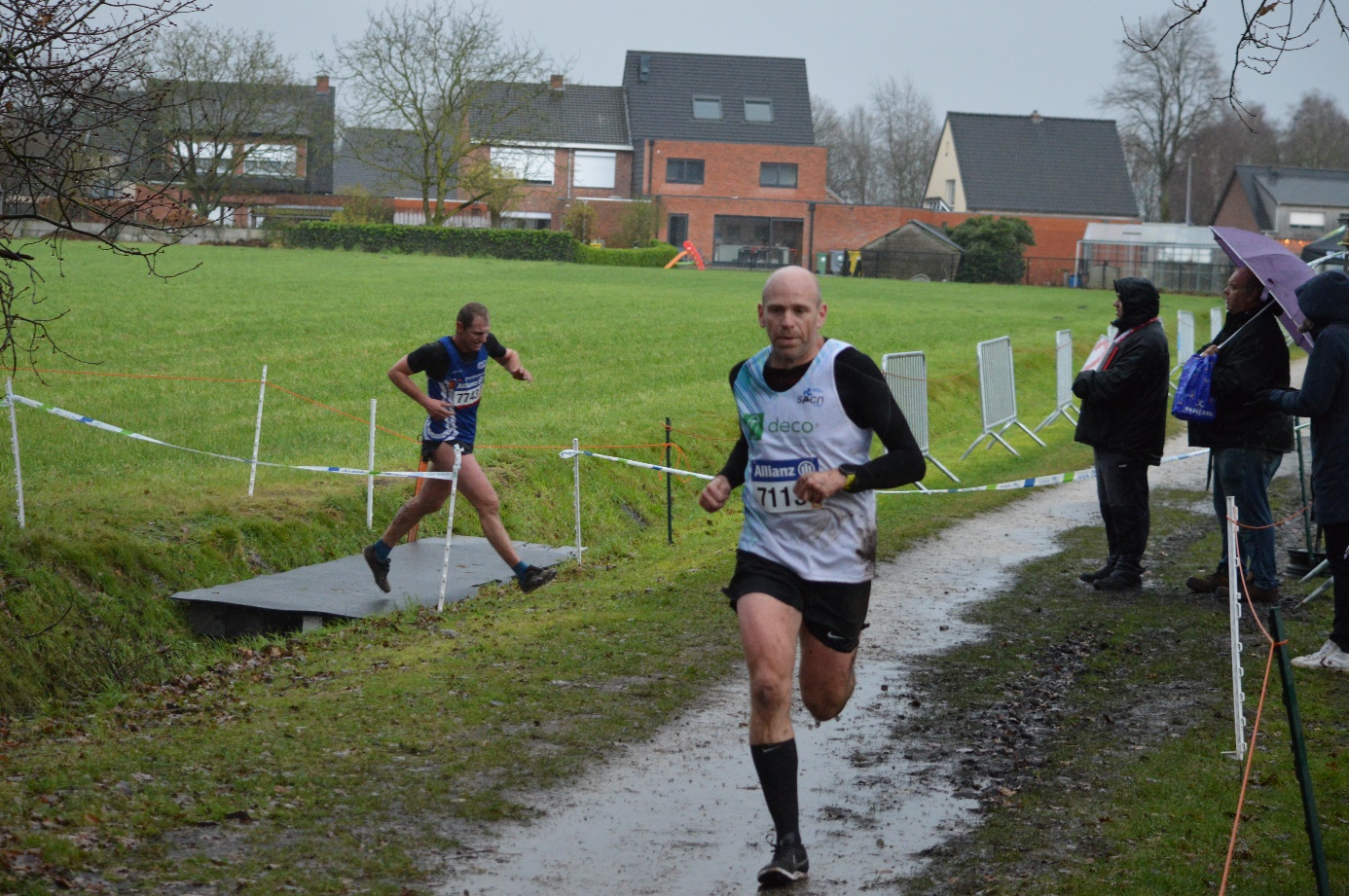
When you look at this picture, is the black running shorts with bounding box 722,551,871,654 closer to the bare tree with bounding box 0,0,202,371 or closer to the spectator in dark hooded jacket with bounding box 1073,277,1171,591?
the bare tree with bounding box 0,0,202,371

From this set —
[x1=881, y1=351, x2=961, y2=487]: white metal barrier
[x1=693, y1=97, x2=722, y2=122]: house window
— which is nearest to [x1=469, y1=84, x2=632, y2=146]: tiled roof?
[x1=693, y1=97, x2=722, y2=122]: house window

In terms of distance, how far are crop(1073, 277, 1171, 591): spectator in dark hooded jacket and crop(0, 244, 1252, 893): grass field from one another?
2.28 m

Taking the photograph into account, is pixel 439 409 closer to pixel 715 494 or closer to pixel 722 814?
pixel 722 814

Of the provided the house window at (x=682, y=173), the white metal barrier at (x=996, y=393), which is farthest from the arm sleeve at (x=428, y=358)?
the house window at (x=682, y=173)

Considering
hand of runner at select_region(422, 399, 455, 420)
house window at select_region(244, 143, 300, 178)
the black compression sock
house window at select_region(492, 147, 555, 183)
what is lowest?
the black compression sock

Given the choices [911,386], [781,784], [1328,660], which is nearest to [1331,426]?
[1328,660]

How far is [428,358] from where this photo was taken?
9.70 m

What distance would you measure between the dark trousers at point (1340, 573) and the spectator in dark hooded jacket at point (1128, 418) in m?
2.32

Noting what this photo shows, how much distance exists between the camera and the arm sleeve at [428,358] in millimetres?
9688

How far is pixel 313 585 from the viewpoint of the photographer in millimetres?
9961

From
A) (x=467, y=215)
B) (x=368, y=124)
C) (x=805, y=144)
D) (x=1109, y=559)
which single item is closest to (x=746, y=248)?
(x=805, y=144)

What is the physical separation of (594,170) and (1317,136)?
52524mm

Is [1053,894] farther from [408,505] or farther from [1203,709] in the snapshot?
[408,505]

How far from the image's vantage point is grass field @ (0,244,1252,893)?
5.45m
